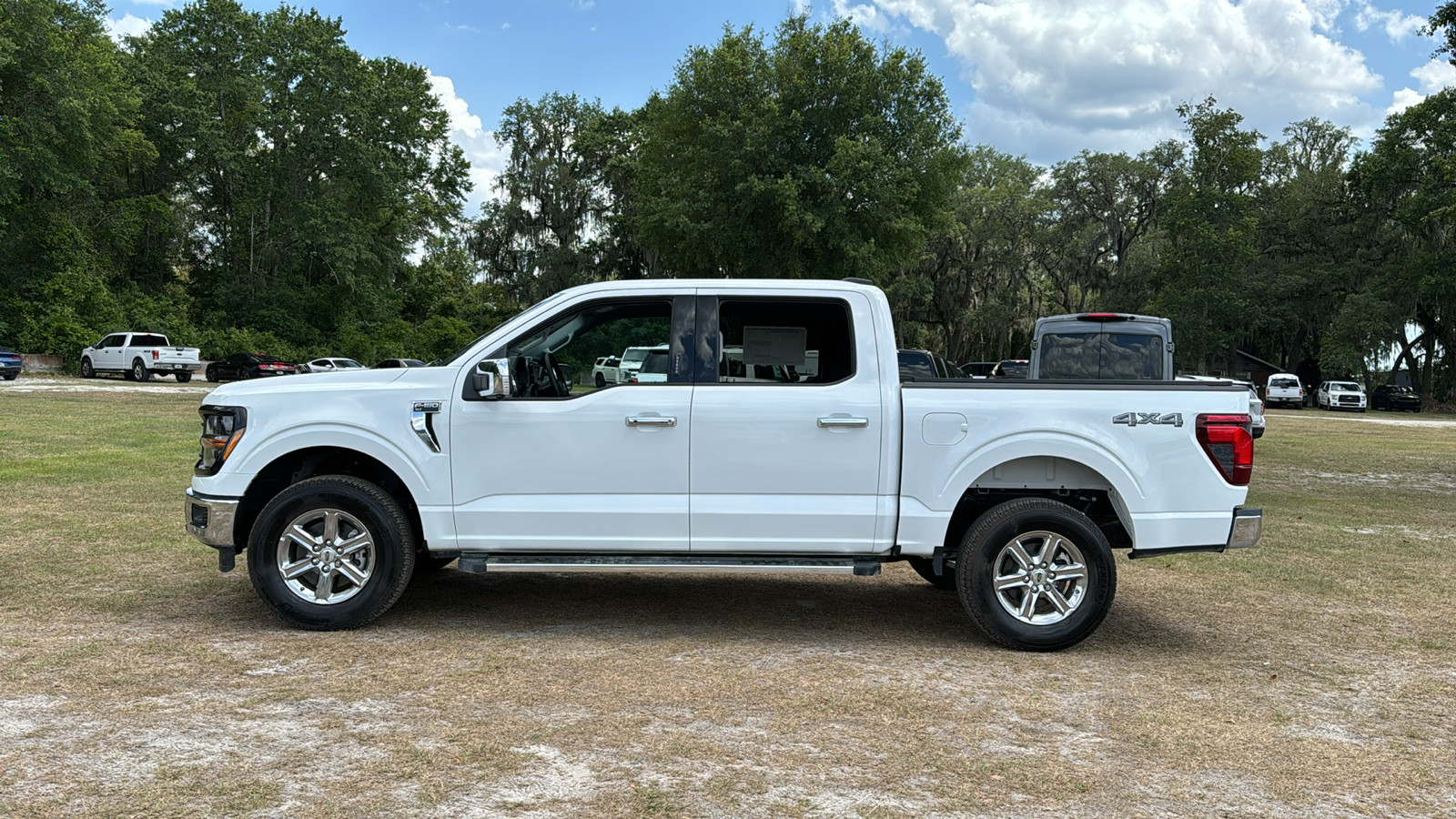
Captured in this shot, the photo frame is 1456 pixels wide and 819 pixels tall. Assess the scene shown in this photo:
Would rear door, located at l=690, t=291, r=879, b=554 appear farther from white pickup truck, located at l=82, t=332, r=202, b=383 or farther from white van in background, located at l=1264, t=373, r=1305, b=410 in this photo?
white van in background, located at l=1264, t=373, r=1305, b=410

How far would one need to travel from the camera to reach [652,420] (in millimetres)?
6137

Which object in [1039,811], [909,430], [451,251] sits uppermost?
[451,251]

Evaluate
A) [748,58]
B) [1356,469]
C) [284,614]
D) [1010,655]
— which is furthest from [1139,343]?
[748,58]

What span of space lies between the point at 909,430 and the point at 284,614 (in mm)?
3519

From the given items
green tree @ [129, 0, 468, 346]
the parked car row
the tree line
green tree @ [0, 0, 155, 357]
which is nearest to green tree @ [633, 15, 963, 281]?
the tree line

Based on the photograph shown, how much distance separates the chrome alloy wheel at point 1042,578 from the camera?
6172mm

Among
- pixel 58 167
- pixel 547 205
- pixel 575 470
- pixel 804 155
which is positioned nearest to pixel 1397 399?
pixel 804 155

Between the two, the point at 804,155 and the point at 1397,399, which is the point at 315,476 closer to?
the point at 804,155

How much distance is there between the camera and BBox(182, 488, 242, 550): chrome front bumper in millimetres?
6293

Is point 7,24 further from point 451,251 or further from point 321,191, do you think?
point 451,251

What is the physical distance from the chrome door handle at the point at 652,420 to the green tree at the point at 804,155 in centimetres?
2999

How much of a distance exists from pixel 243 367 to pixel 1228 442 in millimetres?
45519

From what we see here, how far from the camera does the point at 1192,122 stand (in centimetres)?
6000

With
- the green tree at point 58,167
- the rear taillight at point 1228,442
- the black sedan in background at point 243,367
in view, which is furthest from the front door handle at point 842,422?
the green tree at point 58,167
